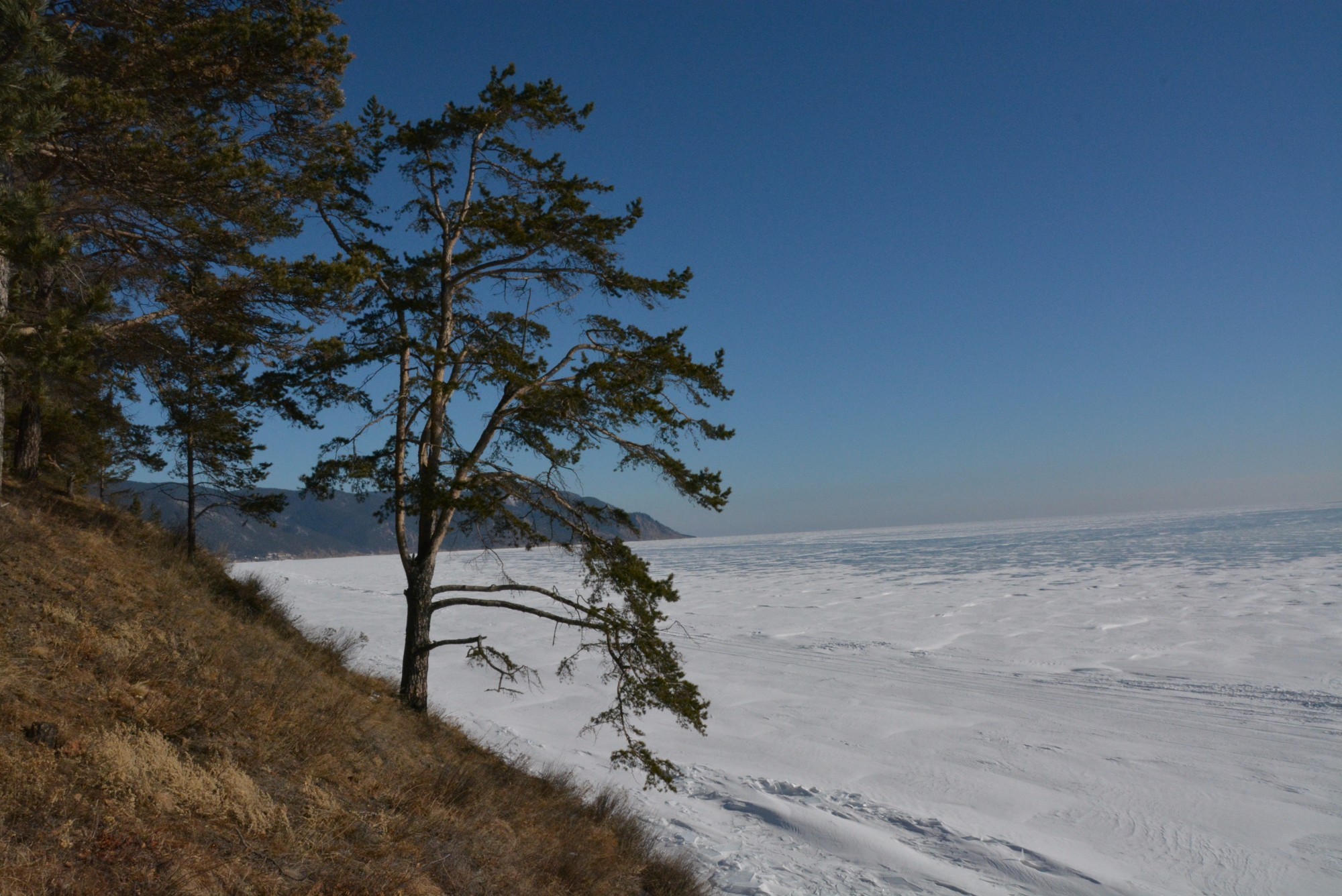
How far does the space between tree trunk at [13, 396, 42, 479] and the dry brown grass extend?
431 centimetres

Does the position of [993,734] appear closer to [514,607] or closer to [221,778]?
[514,607]

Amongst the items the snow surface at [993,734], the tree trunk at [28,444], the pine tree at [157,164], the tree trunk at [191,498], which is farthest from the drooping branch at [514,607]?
the tree trunk at [28,444]

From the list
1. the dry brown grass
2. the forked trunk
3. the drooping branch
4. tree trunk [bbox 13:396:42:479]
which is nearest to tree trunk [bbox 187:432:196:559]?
the forked trunk

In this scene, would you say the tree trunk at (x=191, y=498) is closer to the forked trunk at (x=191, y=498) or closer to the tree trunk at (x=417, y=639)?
the forked trunk at (x=191, y=498)

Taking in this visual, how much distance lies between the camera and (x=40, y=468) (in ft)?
50.0

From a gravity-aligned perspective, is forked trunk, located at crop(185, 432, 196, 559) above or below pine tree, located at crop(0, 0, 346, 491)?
below

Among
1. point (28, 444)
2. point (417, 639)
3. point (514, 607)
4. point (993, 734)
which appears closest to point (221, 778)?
point (514, 607)

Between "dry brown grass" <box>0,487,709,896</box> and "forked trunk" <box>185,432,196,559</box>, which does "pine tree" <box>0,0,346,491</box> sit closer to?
"dry brown grass" <box>0,487,709,896</box>

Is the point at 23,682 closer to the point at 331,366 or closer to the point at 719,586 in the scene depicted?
the point at 331,366

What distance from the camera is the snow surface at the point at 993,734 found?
8688 mm

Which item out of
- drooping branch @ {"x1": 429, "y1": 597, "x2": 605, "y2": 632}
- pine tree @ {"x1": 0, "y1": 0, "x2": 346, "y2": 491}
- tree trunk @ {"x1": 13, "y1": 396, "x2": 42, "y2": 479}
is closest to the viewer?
pine tree @ {"x1": 0, "y1": 0, "x2": 346, "y2": 491}

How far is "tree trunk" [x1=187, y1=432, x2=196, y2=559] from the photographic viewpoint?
1393 cm

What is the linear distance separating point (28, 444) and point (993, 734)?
18.2m

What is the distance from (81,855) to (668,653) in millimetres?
5770
